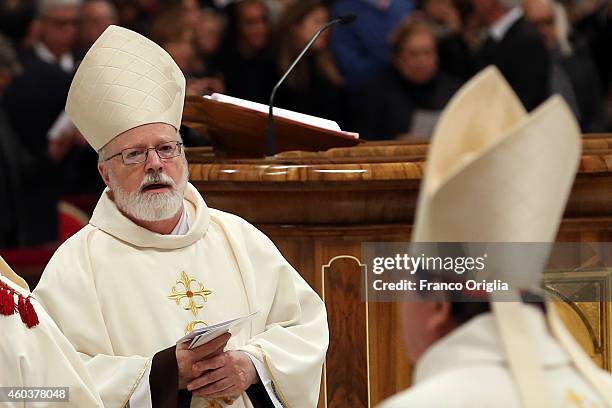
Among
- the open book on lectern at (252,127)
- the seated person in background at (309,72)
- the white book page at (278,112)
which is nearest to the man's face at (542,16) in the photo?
the seated person in background at (309,72)

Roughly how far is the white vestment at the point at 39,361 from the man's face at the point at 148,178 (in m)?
0.69

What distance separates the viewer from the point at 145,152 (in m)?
4.70

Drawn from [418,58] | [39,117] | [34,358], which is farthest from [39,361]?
[418,58]

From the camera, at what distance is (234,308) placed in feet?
15.5

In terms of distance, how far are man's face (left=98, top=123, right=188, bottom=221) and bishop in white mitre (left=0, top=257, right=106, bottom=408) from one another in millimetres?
700

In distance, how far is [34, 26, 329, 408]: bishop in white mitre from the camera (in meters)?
4.49

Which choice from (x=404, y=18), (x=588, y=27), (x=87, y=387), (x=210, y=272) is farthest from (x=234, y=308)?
(x=588, y=27)

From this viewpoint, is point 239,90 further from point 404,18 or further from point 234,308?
point 234,308

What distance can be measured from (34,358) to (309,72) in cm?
551

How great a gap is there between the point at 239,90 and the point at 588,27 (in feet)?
12.1

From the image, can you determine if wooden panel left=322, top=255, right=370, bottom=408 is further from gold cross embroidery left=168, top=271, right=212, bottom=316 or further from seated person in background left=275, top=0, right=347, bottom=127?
seated person in background left=275, top=0, right=347, bottom=127

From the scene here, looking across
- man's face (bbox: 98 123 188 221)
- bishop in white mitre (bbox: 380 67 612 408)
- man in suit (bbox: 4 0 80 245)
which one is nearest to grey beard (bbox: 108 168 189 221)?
man's face (bbox: 98 123 188 221)

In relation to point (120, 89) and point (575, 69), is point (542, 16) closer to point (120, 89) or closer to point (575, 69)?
point (575, 69)

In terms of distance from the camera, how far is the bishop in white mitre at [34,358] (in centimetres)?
385
